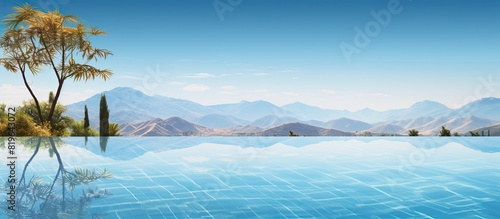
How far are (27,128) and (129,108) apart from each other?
109147 millimetres

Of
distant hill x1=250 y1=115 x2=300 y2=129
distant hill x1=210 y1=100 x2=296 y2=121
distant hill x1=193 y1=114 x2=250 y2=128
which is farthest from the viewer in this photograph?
distant hill x1=210 y1=100 x2=296 y2=121

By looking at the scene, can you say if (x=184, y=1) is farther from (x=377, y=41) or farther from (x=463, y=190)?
(x=463, y=190)

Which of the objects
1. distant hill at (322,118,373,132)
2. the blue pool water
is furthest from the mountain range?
the blue pool water

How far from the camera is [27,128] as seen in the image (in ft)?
41.3

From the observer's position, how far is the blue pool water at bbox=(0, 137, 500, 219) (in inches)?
161

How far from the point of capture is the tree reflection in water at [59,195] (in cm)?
384

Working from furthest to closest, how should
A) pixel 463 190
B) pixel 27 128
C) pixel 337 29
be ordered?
pixel 337 29 → pixel 27 128 → pixel 463 190

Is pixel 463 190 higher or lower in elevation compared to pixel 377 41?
lower

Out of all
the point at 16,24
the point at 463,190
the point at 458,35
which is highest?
the point at 458,35

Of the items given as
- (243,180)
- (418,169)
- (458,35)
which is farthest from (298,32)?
(243,180)

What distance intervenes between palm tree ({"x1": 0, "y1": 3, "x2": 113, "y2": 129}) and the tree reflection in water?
8.04 metres

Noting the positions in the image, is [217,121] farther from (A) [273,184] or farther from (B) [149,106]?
(A) [273,184]

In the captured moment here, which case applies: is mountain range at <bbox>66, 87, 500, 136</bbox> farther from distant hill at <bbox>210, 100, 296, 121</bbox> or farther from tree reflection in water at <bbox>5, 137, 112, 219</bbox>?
tree reflection in water at <bbox>5, 137, 112, 219</bbox>

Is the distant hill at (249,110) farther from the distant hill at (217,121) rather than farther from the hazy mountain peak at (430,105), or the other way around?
the hazy mountain peak at (430,105)
